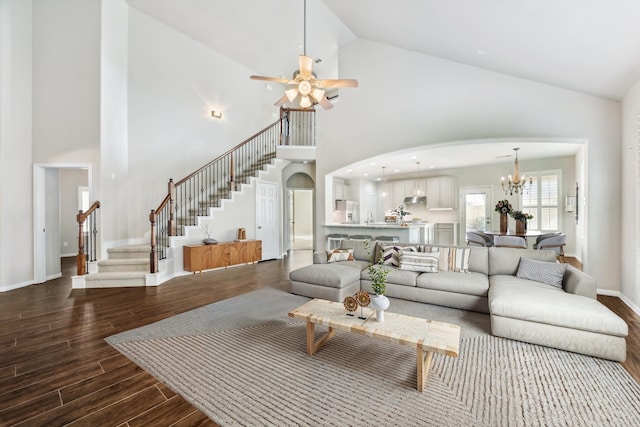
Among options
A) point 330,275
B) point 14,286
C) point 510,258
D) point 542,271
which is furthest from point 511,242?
point 14,286

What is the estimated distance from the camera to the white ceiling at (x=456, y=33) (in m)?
2.81

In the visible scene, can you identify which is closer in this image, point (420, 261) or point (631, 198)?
point (631, 198)

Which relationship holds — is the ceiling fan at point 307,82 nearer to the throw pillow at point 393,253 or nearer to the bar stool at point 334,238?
A: the throw pillow at point 393,253

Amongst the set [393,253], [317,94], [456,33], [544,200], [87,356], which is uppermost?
[456,33]

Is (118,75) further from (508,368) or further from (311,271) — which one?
(508,368)

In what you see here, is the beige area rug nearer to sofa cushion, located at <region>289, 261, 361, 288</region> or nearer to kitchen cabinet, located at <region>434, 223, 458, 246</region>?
sofa cushion, located at <region>289, 261, 361, 288</region>

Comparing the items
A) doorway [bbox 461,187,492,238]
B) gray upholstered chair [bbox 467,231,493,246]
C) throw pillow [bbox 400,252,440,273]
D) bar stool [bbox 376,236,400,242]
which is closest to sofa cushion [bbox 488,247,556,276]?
throw pillow [bbox 400,252,440,273]

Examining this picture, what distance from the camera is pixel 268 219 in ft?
26.7

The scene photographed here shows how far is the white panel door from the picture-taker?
25.7 feet

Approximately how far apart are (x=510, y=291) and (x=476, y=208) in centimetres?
605

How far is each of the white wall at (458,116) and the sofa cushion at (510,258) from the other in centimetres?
132

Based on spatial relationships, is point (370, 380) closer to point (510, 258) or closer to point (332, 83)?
point (510, 258)

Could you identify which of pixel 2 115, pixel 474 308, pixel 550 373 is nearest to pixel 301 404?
pixel 550 373

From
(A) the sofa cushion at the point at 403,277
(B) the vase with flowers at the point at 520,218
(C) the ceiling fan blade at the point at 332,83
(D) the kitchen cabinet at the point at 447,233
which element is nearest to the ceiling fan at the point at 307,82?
(C) the ceiling fan blade at the point at 332,83
